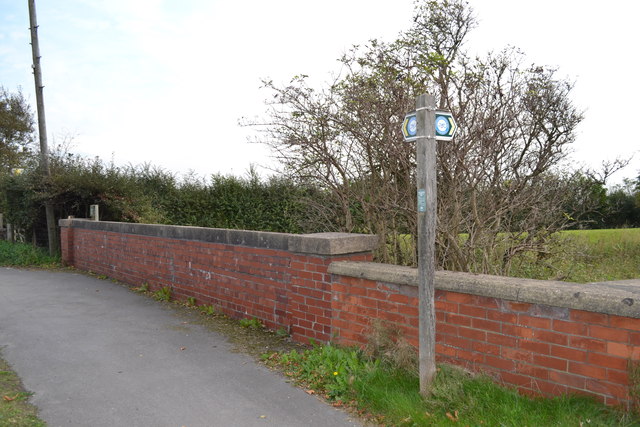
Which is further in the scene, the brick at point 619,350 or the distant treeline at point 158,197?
the distant treeline at point 158,197

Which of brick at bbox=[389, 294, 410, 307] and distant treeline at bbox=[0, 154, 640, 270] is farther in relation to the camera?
distant treeline at bbox=[0, 154, 640, 270]

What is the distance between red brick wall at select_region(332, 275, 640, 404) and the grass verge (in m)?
2.91

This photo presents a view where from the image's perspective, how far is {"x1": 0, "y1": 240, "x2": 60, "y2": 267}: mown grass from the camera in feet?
45.8

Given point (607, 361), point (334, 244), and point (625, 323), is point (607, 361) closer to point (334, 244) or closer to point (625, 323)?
point (625, 323)

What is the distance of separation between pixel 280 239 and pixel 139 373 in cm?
208

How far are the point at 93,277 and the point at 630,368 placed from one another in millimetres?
10630

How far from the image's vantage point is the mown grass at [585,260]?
7.32 m

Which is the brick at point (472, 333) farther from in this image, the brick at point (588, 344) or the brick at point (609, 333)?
the brick at point (609, 333)

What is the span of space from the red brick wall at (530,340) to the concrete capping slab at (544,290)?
5 cm

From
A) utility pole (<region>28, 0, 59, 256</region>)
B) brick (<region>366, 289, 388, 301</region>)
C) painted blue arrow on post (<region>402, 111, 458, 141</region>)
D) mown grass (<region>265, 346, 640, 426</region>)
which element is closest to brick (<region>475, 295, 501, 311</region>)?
mown grass (<region>265, 346, 640, 426</region>)

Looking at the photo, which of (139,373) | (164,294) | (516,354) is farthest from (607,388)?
(164,294)

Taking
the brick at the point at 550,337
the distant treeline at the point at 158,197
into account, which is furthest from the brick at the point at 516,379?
the distant treeline at the point at 158,197

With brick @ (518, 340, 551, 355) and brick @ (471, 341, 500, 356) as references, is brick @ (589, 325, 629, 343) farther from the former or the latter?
brick @ (471, 341, 500, 356)

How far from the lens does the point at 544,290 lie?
3.55 m
